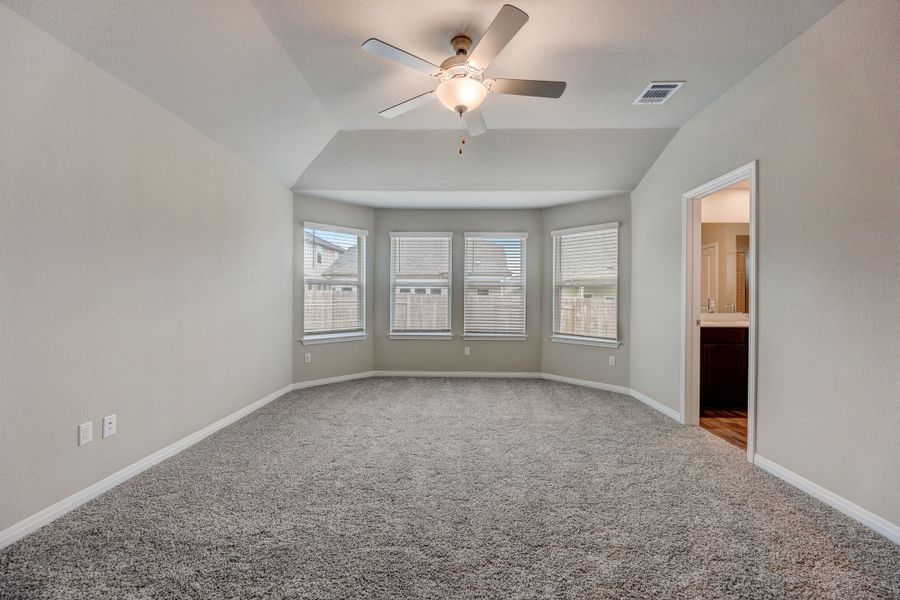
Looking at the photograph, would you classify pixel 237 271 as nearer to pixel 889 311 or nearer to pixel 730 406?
pixel 889 311

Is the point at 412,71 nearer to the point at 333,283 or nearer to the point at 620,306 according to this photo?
the point at 333,283

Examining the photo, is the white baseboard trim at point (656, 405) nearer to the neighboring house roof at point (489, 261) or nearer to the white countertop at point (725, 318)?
the white countertop at point (725, 318)

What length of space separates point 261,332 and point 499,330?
302cm

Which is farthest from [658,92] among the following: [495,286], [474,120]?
[495,286]

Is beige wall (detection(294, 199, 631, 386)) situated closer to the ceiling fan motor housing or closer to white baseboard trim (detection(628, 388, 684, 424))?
white baseboard trim (detection(628, 388, 684, 424))

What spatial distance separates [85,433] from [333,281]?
3192 millimetres

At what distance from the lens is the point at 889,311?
1.99 meters

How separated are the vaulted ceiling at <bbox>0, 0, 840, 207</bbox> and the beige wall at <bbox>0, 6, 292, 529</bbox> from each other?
9.5 inches

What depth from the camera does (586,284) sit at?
515cm

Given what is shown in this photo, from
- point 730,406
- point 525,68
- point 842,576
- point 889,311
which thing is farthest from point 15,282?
point 730,406

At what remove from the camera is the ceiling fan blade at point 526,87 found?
2.39 meters

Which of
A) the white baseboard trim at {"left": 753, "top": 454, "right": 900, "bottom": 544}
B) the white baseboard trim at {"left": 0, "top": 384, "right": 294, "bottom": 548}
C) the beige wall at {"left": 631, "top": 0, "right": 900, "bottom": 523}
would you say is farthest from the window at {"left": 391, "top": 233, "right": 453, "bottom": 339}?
the white baseboard trim at {"left": 753, "top": 454, "right": 900, "bottom": 544}

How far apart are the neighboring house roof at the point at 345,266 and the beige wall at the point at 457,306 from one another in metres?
0.33

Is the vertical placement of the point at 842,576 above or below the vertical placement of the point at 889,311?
below
